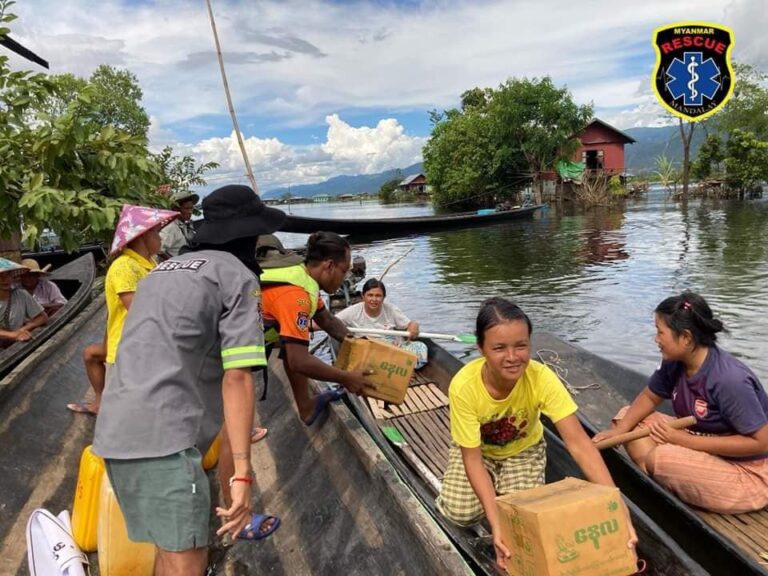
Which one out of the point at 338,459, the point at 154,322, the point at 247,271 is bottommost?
the point at 338,459

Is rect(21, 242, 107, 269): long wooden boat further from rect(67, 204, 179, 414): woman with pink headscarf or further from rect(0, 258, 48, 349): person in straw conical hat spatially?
rect(67, 204, 179, 414): woman with pink headscarf

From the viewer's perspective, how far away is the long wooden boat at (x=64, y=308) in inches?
173

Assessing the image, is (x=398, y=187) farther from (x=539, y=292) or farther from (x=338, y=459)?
(x=338, y=459)

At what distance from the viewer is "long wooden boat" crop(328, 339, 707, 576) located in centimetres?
221

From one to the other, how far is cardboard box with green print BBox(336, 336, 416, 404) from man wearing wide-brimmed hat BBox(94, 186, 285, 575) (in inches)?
70.5

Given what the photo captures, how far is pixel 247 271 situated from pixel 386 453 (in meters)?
1.66

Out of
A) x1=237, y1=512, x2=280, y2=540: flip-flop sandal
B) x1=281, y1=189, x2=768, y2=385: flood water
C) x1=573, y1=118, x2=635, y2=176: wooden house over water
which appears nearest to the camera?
x1=237, y1=512, x2=280, y2=540: flip-flop sandal

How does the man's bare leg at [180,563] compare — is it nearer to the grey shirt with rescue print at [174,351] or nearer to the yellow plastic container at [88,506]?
the grey shirt with rescue print at [174,351]

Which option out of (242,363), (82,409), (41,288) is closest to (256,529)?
(242,363)

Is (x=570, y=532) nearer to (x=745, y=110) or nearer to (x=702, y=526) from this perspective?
(x=702, y=526)

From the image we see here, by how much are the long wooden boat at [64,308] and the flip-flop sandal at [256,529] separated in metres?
Answer: 2.72

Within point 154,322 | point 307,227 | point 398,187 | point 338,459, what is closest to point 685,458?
point 338,459

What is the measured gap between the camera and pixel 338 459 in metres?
3.14

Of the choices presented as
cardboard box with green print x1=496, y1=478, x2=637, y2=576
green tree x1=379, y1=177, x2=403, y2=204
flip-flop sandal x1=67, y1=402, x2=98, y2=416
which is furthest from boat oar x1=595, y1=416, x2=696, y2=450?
green tree x1=379, y1=177, x2=403, y2=204
